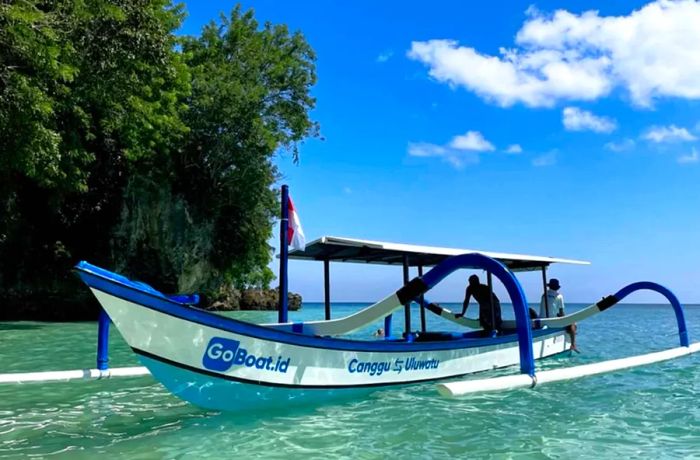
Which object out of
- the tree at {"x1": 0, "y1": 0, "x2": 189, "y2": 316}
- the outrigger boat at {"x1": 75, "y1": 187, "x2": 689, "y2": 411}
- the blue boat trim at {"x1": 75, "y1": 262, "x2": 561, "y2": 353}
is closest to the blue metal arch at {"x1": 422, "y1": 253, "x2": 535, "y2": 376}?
the outrigger boat at {"x1": 75, "y1": 187, "x2": 689, "y2": 411}

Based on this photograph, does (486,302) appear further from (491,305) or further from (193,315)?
(193,315)

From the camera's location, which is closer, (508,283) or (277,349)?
(277,349)

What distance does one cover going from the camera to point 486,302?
11.7 metres

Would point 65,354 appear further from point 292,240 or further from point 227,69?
A: point 227,69

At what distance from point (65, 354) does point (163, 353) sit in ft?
31.6

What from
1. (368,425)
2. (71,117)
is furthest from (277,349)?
(71,117)

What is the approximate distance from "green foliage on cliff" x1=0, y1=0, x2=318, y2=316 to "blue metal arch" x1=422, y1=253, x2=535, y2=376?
1345 cm

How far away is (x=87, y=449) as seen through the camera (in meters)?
5.58

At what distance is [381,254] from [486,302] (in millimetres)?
2464

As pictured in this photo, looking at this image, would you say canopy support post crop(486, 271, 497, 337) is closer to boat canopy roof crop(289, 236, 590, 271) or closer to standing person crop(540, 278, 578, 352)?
boat canopy roof crop(289, 236, 590, 271)

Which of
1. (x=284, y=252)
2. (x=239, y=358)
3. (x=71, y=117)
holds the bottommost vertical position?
(x=239, y=358)

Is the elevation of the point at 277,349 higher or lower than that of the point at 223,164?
lower

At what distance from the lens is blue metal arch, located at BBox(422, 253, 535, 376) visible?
304 inches

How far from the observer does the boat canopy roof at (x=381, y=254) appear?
31.5ft
